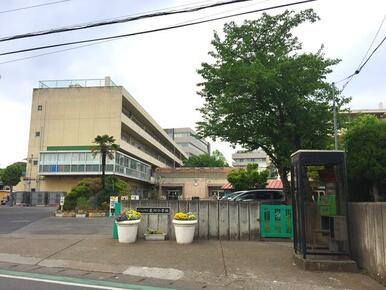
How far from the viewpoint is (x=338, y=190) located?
10812mm

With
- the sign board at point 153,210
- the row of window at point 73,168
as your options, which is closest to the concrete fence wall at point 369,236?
the sign board at point 153,210

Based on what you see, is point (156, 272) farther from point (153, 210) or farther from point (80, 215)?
point (80, 215)

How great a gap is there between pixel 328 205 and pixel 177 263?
4.20m

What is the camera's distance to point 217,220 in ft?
46.9

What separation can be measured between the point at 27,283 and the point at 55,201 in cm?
4708

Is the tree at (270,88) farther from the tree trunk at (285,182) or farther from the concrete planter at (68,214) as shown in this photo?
the concrete planter at (68,214)

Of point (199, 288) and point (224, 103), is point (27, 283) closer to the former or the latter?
point (199, 288)

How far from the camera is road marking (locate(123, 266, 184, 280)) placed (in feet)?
30.0

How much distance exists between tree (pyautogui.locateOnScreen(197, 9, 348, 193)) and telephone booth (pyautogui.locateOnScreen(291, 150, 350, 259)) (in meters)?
5.51

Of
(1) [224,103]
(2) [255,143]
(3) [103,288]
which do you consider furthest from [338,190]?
(2) [255,143]

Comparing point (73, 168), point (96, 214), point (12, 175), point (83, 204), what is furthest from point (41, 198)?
point (96, 214)

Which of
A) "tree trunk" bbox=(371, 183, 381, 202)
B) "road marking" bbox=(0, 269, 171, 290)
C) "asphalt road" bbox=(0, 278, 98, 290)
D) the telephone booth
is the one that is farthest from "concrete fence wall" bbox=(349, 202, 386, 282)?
"asphalt road" bbox=(0, 278, 98, 290)

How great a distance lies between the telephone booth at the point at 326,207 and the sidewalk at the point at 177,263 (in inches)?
30.8

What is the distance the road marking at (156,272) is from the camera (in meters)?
9.14
